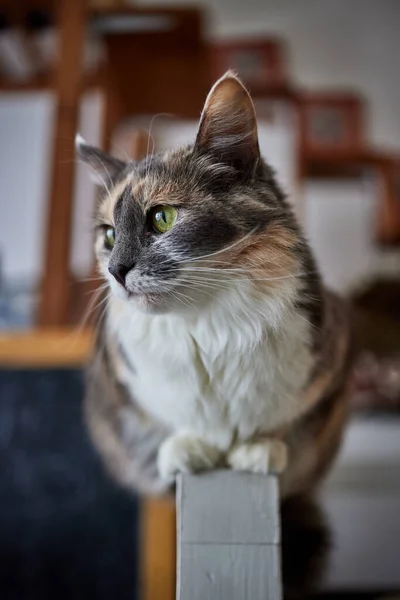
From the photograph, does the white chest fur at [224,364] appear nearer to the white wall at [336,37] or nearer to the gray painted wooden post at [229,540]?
the gray painted wooden post at [229,540]

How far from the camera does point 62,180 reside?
1.42 metres

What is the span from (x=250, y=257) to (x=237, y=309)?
0.07 meters

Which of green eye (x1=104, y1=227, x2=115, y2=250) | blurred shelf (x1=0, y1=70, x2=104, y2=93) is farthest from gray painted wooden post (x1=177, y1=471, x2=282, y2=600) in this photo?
blurred shelf (x1=0, y1=70, x2=104, y2=93)

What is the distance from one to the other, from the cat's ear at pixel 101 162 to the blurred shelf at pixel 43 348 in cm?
58

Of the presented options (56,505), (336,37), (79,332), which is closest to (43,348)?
(79,332)

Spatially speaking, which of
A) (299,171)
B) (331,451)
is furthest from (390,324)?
(331,451)

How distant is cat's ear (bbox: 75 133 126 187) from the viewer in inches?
32.7

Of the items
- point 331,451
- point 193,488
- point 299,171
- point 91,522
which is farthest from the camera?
point 299,171

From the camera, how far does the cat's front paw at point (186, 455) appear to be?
0.75 meters

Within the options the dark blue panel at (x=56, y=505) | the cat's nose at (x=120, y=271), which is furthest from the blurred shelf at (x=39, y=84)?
the cat's nose at (x=120, y=271)

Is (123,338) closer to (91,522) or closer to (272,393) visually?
(272,393)

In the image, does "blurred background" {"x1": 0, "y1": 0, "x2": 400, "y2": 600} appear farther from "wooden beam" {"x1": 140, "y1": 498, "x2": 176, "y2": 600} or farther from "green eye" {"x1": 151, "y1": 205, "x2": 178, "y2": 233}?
"green eye" {"x1": 151, "y1": 205, "x2": 178, "y2": 233}

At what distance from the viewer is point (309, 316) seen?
77 cm

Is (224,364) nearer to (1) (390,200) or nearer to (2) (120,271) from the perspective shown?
(2) (120,271)
